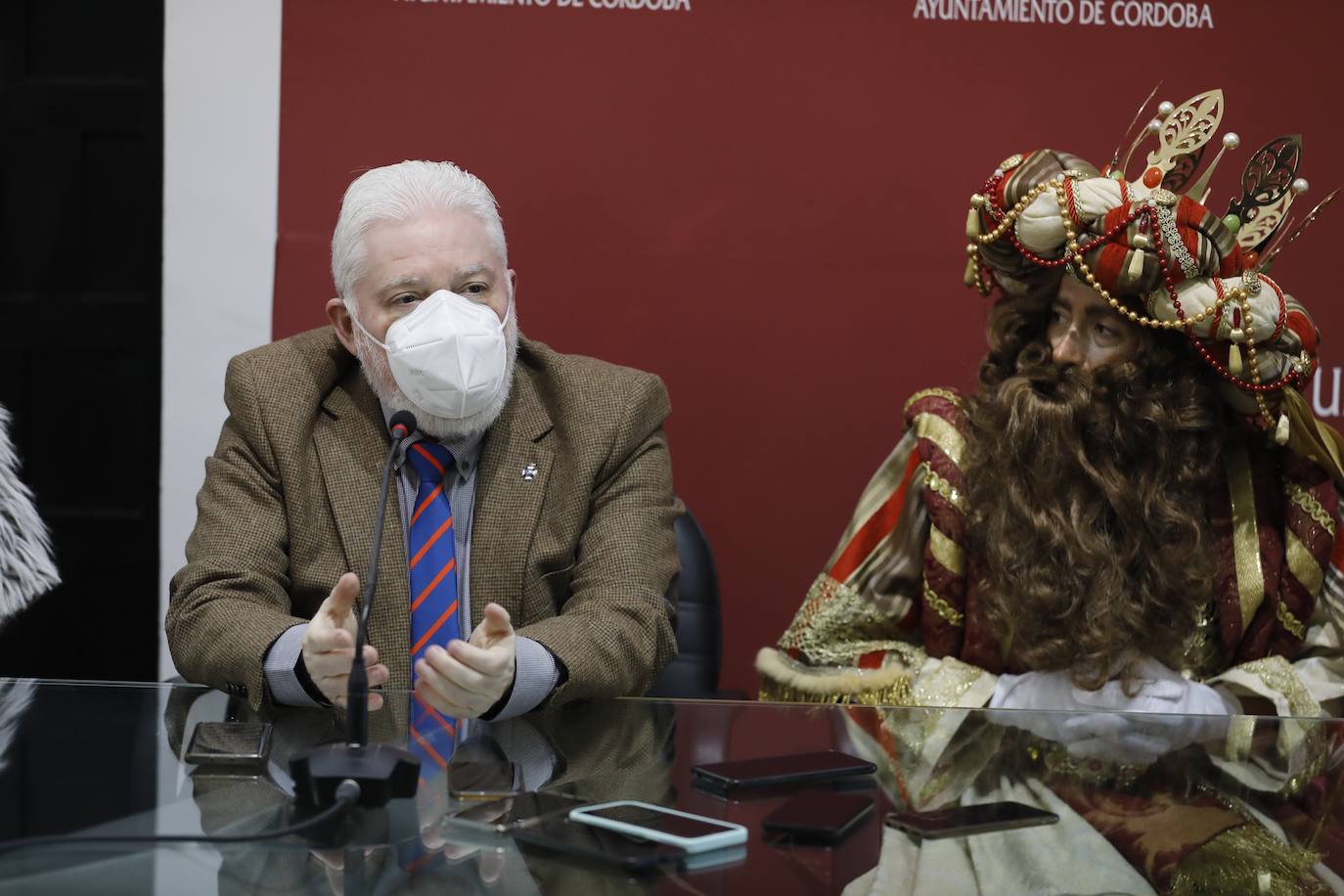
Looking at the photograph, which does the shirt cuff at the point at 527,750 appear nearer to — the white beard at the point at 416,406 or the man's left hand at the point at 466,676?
the man's left hand at the point at 466,676

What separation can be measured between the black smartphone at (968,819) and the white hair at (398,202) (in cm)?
138

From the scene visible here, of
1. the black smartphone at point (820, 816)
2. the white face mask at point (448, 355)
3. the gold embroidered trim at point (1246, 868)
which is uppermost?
the white face mask at point (448, 355)

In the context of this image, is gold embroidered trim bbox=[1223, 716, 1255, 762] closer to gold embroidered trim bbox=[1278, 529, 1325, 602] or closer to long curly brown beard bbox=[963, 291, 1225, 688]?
long curly brown beard bbox=[963, 291, 1225, 688]

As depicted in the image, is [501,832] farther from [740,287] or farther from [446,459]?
[740,287]

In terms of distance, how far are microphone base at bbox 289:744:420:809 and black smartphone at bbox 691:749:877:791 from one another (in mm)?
321

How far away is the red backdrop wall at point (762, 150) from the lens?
337cm

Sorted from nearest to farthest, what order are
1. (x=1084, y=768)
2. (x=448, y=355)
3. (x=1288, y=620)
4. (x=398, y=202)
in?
(x=1084, y=768) → (x=448, y=355) → (x=398, y=202) → (x=1288, y=620)

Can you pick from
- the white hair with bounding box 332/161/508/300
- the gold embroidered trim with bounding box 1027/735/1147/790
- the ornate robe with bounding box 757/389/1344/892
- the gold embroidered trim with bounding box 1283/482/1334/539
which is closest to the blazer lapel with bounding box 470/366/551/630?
the white hair with bounding box 332/161/508/300

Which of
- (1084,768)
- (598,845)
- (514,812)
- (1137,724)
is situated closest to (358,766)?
(514,812)

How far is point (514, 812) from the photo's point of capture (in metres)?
1.40

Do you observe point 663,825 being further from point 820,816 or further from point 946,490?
point 946,490

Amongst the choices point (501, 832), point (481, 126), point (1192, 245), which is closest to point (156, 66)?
point (481, 126)

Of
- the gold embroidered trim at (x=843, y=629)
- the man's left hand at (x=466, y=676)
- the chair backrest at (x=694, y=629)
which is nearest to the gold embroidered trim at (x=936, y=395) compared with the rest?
the gold embroidered trim at (x=843, y=629)

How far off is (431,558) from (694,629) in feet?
2.48
